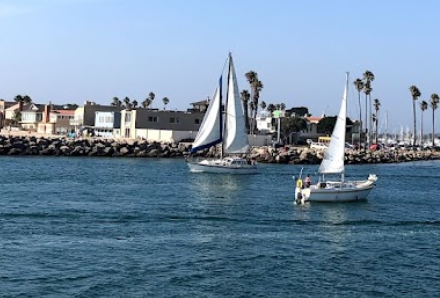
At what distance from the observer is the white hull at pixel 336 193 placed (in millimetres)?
45500

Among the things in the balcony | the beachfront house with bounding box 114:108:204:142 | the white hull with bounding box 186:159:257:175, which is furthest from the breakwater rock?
the balcony

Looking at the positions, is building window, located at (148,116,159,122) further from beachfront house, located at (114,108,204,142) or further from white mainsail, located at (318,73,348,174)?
white mainsail, located at (318,73,348,174)

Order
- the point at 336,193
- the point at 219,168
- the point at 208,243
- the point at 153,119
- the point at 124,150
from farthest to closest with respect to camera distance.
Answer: the point at 153,119
the point at 124,150
the point at 219,168
the point at 336,193
the point at 208,243

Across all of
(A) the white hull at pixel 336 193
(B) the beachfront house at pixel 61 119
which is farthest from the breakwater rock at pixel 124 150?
(A) the white hull at pixel 336 193

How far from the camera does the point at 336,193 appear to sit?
152ft

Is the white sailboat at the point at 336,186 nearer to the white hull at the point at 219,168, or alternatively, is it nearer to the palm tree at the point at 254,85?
the white hull at the point at 219,168

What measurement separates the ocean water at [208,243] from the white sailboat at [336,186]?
0.80 meters

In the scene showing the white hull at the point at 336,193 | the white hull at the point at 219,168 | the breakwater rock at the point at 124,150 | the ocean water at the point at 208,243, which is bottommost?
the ocean water at the point at 208,243

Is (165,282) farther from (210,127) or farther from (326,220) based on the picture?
(210,127)

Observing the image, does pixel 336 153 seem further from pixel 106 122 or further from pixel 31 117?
pixel 31 117

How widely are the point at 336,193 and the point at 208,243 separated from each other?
17044mm

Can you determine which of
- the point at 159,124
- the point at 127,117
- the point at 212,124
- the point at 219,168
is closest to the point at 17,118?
the point at 127,117

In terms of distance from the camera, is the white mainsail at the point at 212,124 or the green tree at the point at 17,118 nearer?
the white mainsail at the point at 212,124

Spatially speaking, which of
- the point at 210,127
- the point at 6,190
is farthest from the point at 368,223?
the point at 210,127
